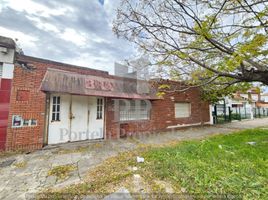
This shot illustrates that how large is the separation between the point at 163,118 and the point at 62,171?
7638 millimetres

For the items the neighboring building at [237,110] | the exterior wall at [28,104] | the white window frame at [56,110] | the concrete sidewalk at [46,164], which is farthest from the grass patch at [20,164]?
the neighboring building at [237,110]

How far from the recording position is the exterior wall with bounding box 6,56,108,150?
6.01m

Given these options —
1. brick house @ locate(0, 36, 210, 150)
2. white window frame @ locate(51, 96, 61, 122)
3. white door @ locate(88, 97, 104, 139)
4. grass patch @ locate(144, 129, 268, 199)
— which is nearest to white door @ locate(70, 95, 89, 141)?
brick house @ locate(0, 36, 210, 150)

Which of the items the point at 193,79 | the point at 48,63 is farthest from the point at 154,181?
the point at 48,63

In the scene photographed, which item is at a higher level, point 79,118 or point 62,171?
point 79,118

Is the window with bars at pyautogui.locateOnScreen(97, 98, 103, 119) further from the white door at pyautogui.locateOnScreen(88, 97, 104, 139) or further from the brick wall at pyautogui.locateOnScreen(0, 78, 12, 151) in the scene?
the brick wall at pyautogui.locateOnScreen(0, 78, 12, 151)

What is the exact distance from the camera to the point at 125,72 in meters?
9.68

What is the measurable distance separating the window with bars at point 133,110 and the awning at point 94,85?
3.13 ft

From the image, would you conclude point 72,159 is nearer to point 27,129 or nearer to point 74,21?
point 27,129

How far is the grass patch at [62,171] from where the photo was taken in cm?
416

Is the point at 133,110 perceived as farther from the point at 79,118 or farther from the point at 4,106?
the point at 4,106

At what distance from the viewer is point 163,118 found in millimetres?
10852

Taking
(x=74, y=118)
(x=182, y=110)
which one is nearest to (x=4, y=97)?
(x=74, y=118)

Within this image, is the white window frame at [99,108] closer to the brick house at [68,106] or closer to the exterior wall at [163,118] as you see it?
the brick house at [68,106]
